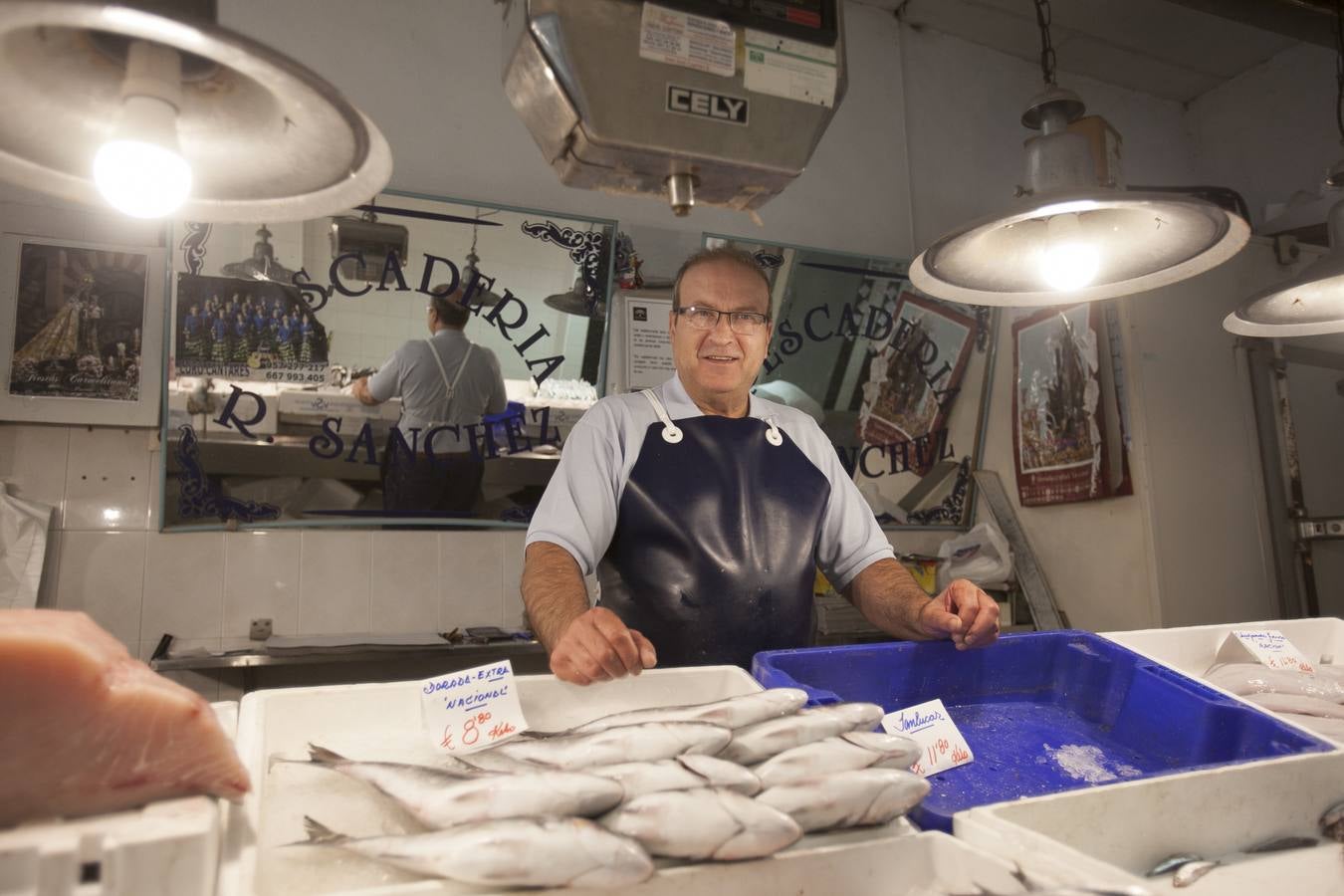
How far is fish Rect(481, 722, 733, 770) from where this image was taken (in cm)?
97

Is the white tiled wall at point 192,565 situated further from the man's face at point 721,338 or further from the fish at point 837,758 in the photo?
the fish at point 837,758

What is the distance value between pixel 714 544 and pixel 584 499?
347mm

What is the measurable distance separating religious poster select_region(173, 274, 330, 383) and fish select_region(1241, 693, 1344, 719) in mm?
3352

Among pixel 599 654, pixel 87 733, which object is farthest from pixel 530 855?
pixel 599 654

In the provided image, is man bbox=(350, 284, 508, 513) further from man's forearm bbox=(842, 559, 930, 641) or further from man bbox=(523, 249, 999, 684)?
man's forearm bbox=(842, 559, 930, 641)

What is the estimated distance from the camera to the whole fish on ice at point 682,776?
88 centimetres

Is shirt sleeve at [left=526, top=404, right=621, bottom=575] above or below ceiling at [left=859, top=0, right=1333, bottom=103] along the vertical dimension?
below

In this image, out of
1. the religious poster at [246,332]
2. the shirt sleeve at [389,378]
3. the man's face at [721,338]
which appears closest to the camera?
the man's face at [721,338]

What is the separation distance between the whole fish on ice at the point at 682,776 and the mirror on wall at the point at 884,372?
3.45m

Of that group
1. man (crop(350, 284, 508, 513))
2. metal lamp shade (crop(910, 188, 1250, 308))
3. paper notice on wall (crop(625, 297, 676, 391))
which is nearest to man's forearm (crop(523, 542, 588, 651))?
metal lamp shade (crop(910, 188, 1250, 308))

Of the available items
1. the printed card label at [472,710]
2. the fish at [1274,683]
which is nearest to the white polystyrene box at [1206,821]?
the fish at [1274,683]

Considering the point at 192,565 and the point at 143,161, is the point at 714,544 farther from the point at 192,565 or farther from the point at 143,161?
the point at 192,565

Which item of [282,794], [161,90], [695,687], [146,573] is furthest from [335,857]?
[146,573]

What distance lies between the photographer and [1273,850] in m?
1.10
